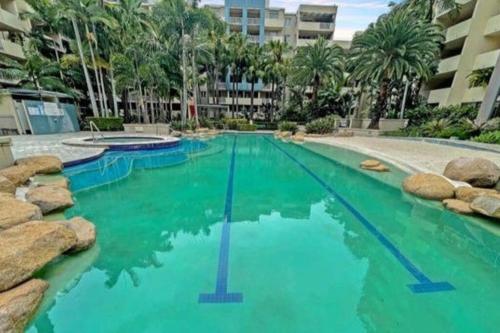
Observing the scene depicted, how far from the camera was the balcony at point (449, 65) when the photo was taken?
18469 millimetres

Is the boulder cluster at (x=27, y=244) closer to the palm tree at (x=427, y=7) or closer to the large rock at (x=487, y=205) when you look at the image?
the large rock at (x=487, y=205)

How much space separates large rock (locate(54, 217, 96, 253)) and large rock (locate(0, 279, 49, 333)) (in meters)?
0.84

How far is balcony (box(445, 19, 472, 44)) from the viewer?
58.0 feet

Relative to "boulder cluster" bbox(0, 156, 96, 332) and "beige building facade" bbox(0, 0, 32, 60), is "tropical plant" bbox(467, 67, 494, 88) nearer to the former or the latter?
"boulder cluster" bbox(0, 156, 96, 332)

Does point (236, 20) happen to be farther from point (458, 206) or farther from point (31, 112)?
point (458, 206)

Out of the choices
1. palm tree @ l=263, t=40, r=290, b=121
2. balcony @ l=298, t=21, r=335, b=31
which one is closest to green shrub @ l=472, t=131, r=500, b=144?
palm tree @ l=263, t=40, r=290, b=121

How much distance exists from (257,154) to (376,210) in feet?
25.3

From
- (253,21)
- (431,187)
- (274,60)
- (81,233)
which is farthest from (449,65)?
(81,233)

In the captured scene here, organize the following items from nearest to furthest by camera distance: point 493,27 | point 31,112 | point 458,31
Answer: point 31,112, point 493,27, point 458,31

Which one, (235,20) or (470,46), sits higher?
(235,20)

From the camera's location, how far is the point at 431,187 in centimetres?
591

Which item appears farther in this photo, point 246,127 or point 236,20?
point 236,20

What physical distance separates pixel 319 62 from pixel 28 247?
75.7 ft

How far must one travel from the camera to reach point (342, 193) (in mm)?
6738
